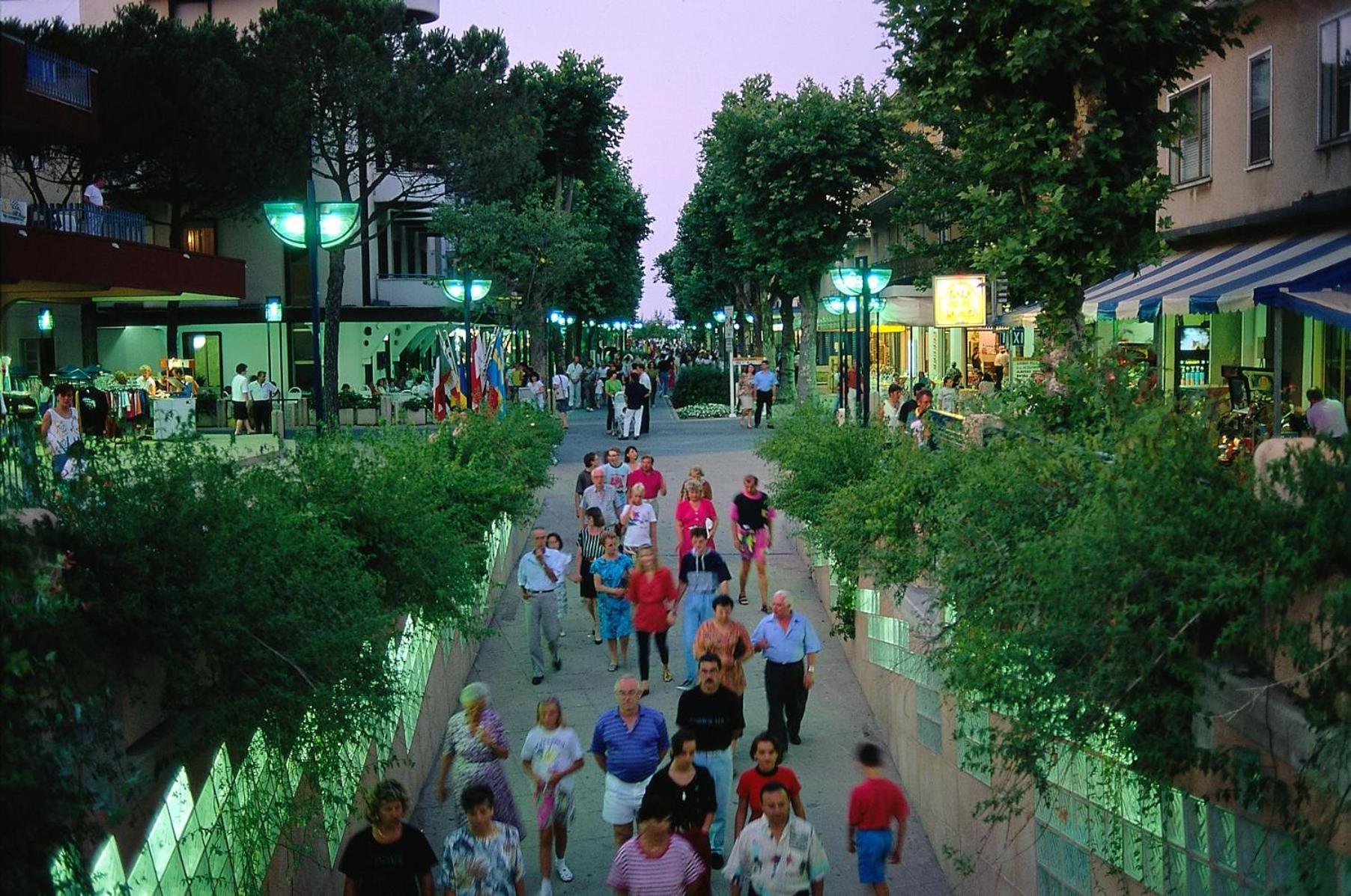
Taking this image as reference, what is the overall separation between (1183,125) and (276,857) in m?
11.9

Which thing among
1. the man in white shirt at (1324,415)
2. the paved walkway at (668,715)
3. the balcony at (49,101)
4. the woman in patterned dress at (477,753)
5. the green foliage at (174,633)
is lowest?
the paved walkway at (668,715)

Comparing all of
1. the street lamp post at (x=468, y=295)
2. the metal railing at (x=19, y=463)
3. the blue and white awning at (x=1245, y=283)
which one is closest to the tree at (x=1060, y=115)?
the blue and white awning at (x=1245, y=283)

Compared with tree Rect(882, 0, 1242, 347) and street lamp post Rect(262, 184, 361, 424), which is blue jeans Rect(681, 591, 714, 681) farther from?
street lamp post Rect(262, 184, 361, 424)

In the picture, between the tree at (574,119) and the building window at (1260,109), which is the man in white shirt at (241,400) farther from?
the building window at (1260,109)

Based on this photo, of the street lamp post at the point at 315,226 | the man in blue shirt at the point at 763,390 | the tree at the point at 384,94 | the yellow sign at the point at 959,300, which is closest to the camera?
the street lamp post at the point at 315,226

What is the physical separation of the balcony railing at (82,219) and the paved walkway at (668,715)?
1020 centimetres

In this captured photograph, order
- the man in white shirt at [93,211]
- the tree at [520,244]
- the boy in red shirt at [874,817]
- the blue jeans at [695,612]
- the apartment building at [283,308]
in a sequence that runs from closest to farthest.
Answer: the boy in red shirt at [874,817]
the blue jeans at [695,612]
the man in white shirt at [93,211]
the tree at [520,244]
the apartment building at [283,308]

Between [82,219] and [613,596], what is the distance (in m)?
15.9

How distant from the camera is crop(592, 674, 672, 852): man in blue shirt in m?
9.18

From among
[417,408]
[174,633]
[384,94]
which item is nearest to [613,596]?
[174,633]

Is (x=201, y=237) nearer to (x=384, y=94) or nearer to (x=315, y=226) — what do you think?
(x=384, y=94)

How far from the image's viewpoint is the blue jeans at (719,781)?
952 cm

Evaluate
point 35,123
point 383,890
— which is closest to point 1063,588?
point 383,890

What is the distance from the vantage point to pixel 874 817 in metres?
8.59
